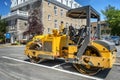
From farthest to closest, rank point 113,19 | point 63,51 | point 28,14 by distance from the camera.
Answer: point 113,19
point 28,14
point 63,51

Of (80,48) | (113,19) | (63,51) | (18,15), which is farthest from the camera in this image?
(113,19)

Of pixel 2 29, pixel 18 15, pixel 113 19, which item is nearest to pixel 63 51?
pixel 18 15

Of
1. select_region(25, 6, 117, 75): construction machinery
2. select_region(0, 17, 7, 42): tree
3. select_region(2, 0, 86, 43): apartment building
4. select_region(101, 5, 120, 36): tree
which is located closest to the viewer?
select_region(25, 6, 117, 75): construction machinery

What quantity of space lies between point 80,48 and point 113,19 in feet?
133

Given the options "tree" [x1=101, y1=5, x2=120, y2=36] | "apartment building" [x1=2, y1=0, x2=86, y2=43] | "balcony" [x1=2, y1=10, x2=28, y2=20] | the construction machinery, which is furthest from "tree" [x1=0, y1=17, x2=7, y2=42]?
the construction machinery

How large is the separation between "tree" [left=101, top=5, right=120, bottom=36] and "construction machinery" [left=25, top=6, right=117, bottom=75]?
38.1m

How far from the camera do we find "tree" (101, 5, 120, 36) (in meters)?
46.1

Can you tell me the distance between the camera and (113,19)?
4644 cm

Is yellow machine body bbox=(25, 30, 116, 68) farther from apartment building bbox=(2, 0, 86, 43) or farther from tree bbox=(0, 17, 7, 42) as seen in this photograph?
tree bbox=(0, 17, 7, 42)

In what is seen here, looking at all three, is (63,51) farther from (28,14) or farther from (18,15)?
(28,14)

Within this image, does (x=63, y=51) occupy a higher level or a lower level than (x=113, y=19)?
lower

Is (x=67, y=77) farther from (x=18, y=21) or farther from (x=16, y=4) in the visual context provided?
(x=16, y=4)

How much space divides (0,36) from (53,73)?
34671mm

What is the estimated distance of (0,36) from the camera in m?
40.7
